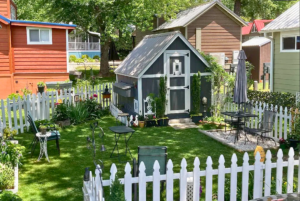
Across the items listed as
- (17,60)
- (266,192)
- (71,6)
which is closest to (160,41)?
(266,192)

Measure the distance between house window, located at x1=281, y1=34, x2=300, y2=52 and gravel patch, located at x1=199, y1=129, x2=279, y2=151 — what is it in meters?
6.22

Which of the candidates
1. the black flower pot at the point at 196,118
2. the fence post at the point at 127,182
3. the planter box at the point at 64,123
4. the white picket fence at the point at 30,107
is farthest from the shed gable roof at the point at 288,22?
the fence post at the point at 127,182

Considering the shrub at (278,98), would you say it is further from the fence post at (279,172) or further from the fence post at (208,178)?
the fence post at (208,178)

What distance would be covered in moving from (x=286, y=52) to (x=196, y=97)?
5.52m

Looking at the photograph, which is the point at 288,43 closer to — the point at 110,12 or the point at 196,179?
the point at 196,179

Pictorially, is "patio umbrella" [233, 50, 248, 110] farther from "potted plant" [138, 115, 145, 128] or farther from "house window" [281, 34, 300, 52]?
"house window" [281, 34, 300, 52]

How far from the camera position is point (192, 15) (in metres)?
24.2

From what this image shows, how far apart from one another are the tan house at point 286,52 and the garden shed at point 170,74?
431 centimetres

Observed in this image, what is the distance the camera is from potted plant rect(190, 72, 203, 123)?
13242mm

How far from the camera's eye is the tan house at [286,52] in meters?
15.2

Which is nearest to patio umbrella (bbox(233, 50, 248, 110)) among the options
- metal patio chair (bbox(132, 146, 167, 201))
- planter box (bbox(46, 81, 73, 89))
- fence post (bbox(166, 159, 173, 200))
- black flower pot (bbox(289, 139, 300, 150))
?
black flower pot (bbox(289, 139, 300, 150))

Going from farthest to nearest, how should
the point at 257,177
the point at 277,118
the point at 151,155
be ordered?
the point at 277,118 → the point at 151,155 → the point at 257,177

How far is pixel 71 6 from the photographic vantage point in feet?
83.9

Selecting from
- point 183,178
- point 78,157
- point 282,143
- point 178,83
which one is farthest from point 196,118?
point 183,178
